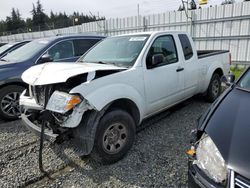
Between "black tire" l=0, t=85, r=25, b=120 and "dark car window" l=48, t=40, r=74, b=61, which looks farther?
"dark car window" l=48, t=40, r=74, b=61

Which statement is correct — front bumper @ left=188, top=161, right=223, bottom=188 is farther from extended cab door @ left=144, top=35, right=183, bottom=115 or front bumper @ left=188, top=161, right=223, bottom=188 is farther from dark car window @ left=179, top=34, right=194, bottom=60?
dark car window @ left=179, top=34, right=194, bottom=60

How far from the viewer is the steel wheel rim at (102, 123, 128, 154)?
2861mm

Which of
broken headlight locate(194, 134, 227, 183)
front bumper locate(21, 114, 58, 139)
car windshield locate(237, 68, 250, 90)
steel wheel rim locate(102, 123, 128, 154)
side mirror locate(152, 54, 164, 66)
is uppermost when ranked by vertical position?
side mirror locate(152, 54, 164, 66)

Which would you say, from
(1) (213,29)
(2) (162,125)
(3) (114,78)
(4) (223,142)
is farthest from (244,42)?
(4) (223,142)

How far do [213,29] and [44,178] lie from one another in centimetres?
958

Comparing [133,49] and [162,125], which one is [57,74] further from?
[162,125]

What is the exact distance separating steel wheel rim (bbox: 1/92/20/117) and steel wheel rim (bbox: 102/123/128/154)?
3005mm

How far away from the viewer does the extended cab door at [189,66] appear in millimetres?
4254

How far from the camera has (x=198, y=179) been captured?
165cm

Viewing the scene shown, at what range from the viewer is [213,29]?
9.67 metres

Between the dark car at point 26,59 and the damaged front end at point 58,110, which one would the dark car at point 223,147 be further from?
the dark car at point 26,59

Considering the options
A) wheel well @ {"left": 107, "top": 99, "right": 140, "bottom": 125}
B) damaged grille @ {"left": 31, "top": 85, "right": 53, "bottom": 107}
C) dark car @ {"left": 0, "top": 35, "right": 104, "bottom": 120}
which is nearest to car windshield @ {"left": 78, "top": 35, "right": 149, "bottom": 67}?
wheel well @ {"left": 107, "top": 99, "right": 140, "bottom": 125}

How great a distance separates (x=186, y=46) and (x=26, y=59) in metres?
3.72

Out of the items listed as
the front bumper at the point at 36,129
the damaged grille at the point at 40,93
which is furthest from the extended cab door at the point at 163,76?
the front bumper at the point at 36,129
